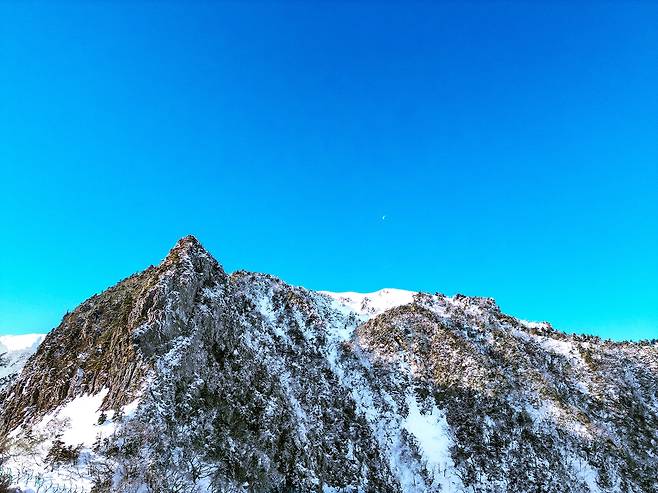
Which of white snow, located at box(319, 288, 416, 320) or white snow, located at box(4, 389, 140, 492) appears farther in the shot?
white snow, located at box(319, 288, 416, 320)

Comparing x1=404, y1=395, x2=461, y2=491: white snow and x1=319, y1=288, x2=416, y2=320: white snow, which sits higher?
x1=319, y1=288, x2=416, y2=320: white snow

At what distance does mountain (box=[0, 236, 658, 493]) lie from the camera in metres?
26.1

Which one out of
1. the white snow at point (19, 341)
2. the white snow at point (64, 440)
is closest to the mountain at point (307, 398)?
the white snow at point (64, 440)

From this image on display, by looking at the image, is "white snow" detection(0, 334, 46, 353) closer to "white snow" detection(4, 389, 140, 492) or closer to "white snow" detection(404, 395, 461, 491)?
"white snow" detection(4, 389, 140, 492)

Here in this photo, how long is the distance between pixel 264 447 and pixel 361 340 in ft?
86.4

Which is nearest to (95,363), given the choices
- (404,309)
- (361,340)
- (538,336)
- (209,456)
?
(209,456)

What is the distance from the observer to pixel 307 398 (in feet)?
134

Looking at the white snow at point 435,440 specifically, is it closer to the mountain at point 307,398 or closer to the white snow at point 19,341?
the mountain at point 307,398

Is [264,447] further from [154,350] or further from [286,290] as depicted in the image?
[286,290]

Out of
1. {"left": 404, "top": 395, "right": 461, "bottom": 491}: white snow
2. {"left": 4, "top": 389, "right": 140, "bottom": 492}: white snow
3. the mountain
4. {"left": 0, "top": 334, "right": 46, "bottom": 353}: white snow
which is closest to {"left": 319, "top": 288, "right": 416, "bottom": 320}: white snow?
the mountain

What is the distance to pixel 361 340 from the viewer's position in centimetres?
5553

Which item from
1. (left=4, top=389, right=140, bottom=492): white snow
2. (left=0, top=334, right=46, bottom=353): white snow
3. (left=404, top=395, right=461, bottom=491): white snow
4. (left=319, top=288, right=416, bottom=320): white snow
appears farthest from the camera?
(left=319, top=288, right=416, bottom=320): white snow

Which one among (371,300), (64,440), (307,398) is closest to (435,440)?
(307,398)

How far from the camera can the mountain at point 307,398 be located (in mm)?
26078
